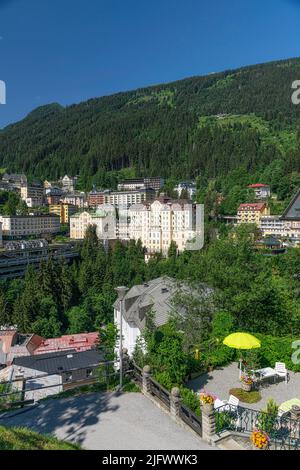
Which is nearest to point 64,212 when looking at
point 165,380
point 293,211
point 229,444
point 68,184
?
point 68,184

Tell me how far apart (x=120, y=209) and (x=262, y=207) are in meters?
22.5

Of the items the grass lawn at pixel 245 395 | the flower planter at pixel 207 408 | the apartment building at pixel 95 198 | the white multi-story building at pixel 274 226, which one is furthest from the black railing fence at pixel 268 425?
the apartment building at pixel 95 198

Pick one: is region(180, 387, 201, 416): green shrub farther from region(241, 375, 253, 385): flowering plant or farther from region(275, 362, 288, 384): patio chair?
region(275, 362, 288, 384): patio chair

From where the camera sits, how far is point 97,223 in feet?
187

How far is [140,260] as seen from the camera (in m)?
46.3

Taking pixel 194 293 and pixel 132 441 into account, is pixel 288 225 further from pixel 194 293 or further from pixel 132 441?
pixel 132 441

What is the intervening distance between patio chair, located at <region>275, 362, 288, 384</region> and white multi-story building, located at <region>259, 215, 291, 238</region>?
42227 mm

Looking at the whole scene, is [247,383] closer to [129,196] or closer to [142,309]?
[142,309]

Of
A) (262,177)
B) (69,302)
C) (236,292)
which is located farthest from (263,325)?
(262,177)

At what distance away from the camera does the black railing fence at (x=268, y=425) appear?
165 inches

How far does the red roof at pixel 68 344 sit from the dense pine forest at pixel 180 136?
43.1m

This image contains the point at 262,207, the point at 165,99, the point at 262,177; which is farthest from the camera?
the point at 165,99

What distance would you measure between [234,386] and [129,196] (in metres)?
65.3

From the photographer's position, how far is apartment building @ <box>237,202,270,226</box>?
172 ft
